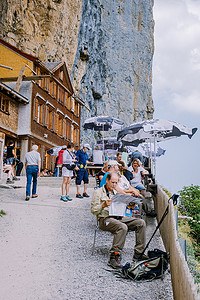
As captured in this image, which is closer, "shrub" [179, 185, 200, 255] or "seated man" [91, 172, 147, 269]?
"seated man" [91, 172, 147, 269]

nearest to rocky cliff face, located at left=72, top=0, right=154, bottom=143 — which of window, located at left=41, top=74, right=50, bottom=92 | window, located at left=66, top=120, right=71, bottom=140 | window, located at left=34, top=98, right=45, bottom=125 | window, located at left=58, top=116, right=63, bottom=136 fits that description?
window, located at left=66, top=120, right=71, bottom=140

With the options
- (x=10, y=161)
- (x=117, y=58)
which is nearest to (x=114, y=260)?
(x=10, y=161)

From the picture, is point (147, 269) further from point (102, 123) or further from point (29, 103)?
point (29, 103)

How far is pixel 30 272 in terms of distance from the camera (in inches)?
225

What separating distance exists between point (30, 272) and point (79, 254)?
1274 mm

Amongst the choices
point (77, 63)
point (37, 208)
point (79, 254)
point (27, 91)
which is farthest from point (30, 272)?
point (77, 63)

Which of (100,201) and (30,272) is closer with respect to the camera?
(30,272)

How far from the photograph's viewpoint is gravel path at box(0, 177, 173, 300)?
4949mm

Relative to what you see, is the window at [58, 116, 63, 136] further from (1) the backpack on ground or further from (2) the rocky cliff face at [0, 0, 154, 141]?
(1) the backpack on ground

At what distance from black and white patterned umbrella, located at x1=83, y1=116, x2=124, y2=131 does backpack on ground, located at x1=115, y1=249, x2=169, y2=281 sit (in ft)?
50.1

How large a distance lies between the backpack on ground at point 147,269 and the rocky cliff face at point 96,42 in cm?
2784

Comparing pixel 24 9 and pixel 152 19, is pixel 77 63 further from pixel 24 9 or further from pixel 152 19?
pixel 152 19

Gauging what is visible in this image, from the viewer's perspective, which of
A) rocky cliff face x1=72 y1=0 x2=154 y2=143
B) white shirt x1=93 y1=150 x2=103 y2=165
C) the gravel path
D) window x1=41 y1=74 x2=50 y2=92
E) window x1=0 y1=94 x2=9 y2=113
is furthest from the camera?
rocky cliff face x1=72 y1=0 x2=154 y2=143

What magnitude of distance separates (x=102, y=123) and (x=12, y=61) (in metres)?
11.2
